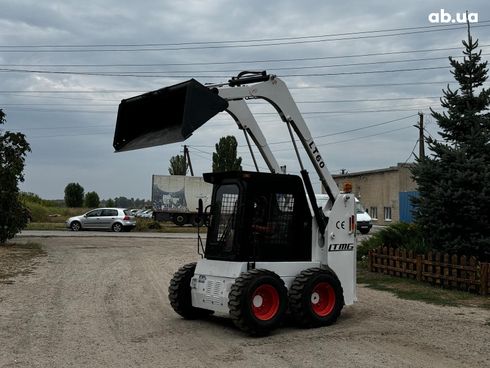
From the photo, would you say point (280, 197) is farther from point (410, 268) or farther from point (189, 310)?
point (410, 268)

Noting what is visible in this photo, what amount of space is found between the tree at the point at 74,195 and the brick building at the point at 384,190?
116 ft

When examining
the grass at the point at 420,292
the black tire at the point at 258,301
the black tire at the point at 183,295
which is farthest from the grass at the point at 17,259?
the grass at the point at 420,292

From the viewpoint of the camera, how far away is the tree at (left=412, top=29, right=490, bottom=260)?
12.7 m

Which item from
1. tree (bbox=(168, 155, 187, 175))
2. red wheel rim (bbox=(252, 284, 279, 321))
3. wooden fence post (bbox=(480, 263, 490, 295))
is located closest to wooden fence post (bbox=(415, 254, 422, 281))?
wooden fence post (bbox=(480, 263, 490, 295))

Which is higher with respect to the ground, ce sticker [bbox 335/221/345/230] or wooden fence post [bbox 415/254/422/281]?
ce sticker [bbox 335/221/345/230]

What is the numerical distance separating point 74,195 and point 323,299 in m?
70.5

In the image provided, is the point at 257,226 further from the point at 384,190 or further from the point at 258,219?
the point at 384,190

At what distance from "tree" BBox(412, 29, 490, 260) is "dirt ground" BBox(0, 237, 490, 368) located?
90.4 inches

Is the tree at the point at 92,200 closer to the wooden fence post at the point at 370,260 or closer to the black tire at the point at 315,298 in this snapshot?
the wooden fence post at the point at 370,260

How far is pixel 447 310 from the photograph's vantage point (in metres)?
10.3

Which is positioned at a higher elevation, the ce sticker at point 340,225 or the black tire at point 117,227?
the black tire at point 117,227

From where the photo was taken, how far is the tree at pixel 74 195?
75.5 m

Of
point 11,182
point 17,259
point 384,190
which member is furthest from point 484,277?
point 384,190

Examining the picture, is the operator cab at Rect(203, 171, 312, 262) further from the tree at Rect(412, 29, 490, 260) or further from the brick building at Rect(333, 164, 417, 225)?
the brick building at Rect(333, 164, 417, 225)
